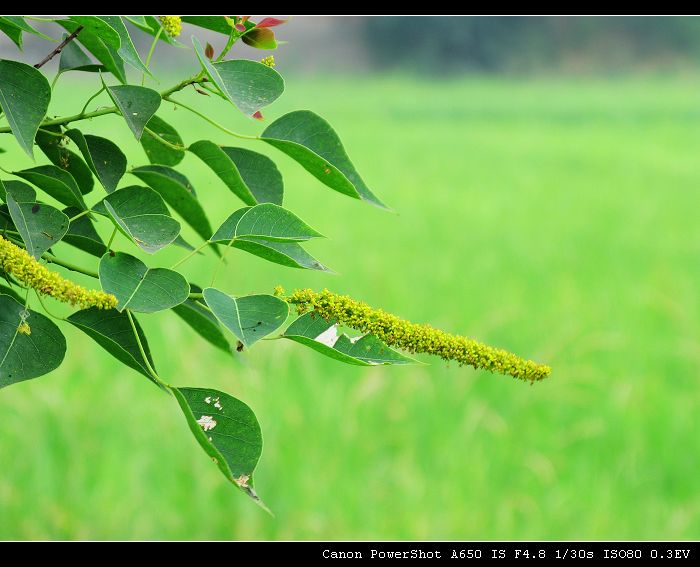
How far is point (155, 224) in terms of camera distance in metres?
0.64

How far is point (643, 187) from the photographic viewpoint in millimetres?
9109

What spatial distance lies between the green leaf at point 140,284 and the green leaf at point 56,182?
0.11 metres

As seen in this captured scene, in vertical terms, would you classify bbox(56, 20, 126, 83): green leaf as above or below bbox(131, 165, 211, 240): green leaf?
above

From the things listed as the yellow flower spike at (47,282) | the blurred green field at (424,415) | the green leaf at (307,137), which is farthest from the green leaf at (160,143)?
the blurred green field at (424,415)

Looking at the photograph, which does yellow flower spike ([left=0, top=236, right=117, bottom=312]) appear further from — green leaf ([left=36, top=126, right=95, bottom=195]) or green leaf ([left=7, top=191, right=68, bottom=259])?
green leaf ([left=36, top=126, right=95, bottom=195])

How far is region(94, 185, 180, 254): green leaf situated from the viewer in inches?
24.5

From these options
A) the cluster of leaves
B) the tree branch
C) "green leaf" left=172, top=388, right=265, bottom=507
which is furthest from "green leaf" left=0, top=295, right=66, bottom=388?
the tree branch

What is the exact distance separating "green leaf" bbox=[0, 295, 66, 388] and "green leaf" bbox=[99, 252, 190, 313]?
76mm

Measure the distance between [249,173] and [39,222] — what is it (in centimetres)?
20

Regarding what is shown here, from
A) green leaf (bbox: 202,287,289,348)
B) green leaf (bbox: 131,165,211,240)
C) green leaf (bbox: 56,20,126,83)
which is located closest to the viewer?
green leaf (bbox: 202,287,289,348)

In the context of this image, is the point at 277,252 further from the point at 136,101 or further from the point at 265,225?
the point at 136,101

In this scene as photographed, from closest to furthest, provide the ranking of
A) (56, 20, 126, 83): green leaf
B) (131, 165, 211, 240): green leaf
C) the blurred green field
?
(56, 20, 126, 83): green leaf, (131, 165, 211, 240): green leaf, the blurred green field

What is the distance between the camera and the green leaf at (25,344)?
62cm

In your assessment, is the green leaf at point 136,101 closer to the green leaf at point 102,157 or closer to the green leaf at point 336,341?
the green leaf at point 102,157
